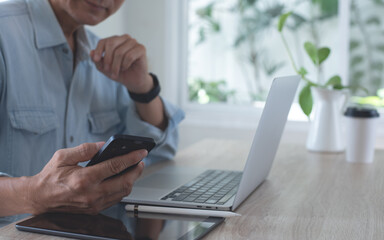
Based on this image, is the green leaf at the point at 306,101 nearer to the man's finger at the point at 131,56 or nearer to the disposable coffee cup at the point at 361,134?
the disposable coffee cup at the point at 361,134

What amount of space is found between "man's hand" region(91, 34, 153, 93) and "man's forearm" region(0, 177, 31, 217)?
47 cm

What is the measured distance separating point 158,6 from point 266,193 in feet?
6.93

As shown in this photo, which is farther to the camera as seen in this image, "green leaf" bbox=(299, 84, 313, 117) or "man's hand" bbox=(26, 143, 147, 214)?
"green leaf" bbox=(299, 84, 313, 117)

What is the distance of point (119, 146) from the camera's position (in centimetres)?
75

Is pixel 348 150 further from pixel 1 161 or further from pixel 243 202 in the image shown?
pixel 1 161

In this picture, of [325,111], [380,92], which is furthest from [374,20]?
[325,111]

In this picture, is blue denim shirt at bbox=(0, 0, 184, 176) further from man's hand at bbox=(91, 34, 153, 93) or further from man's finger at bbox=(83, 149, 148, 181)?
man's finger at bbox=(83, 149, 148, 181)

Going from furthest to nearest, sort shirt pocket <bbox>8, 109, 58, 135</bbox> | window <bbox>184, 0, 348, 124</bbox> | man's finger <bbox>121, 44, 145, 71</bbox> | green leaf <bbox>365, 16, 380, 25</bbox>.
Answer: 1. window <bbox>184, 0, 348, 124</bbox>
2. green leaf <bbox>365, 16, 380, 25</bbox>
3. man's finger <bbox>121, 44, 145, 71</bbox>
4. shirt pocket <bbox>8, 109, 58, 135</bbox>

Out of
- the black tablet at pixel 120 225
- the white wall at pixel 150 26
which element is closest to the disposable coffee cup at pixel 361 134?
the black tablet at pixel 120 225

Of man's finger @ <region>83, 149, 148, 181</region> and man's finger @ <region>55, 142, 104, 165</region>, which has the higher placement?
man's finger @ <region>55, 142, 104, 165</region>

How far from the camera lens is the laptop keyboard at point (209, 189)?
2.87 feet

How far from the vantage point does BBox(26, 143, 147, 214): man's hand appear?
0.75 metres

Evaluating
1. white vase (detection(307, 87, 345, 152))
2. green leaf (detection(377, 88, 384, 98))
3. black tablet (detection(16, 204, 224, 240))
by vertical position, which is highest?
black tablet (detection(16, 204, 224, 240))

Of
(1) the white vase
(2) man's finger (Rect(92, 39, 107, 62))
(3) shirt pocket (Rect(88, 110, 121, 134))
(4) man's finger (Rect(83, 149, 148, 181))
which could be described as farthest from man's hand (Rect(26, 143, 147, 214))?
(1) the white vase
